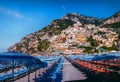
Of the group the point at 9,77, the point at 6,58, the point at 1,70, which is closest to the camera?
the point at 6,58

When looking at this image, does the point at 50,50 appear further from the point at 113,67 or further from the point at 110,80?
the point at 110,80

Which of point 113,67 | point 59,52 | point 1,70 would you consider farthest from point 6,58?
point 59,52

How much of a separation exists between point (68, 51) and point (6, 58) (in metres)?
182

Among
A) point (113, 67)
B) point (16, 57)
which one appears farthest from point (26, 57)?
point (113, 67)

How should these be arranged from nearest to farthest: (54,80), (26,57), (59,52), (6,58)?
(6,58) < (26,57) < (54,80) < (59,52)

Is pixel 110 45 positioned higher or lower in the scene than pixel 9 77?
higher

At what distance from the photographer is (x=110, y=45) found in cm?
19888

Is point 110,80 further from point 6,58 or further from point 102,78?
point 6,58

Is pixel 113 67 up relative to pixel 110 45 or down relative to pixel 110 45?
down

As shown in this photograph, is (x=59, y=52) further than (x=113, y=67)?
Yes

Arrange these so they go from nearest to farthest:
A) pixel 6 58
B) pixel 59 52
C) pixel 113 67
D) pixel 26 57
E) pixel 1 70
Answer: pixel 6 58, pixel 26 57, pixel 113 67, pixel 1 70, pixel 59 52

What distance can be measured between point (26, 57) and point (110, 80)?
7.75 m

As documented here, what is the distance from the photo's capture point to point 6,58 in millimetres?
16844

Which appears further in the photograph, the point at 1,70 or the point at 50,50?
the point at 50,50
